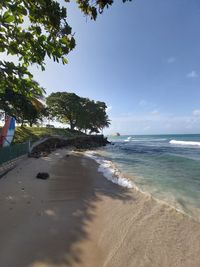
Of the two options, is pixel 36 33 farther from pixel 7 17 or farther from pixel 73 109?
pixel 73 109

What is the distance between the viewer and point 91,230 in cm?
629

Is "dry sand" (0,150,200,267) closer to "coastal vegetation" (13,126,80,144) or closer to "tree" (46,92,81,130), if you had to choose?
"coastal vegetation" (13,126,80,144)

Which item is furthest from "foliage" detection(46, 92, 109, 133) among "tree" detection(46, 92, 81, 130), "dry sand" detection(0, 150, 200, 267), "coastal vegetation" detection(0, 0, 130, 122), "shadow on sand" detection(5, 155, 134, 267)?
"coastal vegetation" detection(0, 0, 130, 122)

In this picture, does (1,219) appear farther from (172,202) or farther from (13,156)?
(13,156)

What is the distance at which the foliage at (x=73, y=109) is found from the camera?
57438 millimetres

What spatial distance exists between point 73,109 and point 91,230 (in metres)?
51.5

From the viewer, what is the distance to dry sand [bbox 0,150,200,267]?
15.9 feet

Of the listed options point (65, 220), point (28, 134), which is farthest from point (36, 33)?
point (28, 134)

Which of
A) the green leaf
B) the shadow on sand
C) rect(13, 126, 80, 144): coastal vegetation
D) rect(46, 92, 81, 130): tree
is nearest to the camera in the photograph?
the green leaf

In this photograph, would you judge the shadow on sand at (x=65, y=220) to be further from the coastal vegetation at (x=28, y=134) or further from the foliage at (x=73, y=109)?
the foliage at (x=73, y=109)

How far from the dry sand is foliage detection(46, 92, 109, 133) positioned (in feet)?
159

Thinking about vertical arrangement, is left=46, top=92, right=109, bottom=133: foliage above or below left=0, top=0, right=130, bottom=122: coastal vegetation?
above

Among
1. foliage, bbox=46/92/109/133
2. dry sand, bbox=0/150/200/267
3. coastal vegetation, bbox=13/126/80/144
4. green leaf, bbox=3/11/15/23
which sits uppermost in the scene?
foliage, bbox=46/92/109/133

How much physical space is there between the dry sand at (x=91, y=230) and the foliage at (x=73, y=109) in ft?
159
